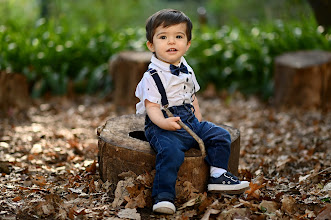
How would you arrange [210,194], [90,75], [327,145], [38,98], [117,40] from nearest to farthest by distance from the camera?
[210,194] < [327,145] < [38,98] < [90,75] < [117,40]

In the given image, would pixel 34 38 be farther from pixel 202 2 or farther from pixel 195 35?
pixel 202 2

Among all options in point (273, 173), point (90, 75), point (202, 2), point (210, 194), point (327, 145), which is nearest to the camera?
point (210, 194)

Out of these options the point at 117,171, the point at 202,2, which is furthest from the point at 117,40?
the point at 202,2

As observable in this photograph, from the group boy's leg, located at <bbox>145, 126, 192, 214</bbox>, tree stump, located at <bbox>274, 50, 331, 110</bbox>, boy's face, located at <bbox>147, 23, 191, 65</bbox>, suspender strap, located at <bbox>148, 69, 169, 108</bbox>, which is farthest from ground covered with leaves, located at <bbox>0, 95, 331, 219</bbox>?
boy's face, located at <bbox>147, 23, 191, 65</bbox>

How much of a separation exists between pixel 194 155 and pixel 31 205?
112 cm

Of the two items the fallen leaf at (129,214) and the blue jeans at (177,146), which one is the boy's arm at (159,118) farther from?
the fallen leaf at (129,214)

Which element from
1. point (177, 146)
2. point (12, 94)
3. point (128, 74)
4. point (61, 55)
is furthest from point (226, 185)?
point (61, 55)

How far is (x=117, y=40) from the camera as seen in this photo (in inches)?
317

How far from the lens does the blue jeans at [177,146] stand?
2.79 meters

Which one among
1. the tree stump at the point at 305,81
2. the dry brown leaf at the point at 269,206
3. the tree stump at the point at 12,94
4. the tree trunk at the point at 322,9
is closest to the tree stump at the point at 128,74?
the tree stump at the point at 12,94

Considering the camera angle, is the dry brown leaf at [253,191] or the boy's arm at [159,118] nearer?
the boy's arm at [159,118]

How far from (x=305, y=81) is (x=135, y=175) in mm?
4142

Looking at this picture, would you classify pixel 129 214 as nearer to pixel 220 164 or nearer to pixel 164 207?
pixel 164 207

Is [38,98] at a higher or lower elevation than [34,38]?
lower
